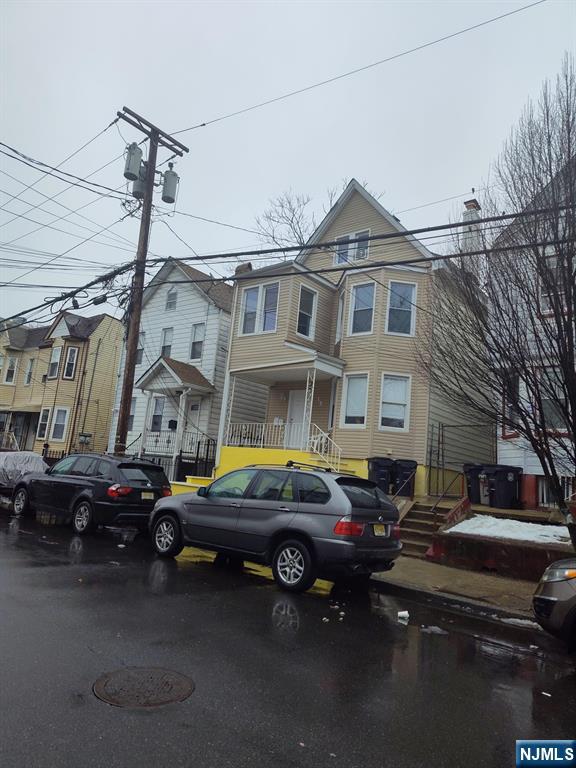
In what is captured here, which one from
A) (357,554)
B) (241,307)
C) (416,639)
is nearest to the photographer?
(416,639)

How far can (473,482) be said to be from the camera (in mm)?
14047

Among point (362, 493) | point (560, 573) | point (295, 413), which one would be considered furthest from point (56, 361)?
point (560, 573)

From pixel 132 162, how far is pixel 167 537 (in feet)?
34.4

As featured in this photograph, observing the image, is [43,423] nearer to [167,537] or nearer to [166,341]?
[166,341]

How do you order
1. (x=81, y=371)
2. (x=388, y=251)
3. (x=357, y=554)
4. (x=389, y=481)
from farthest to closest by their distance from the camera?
(x=81, y=371) < (x=388, y=251) < (x=389, y=481) < (x=357, y=554)

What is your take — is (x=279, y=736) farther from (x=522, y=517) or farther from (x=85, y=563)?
(x=522, y=517)

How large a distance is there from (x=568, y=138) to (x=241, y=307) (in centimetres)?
1339

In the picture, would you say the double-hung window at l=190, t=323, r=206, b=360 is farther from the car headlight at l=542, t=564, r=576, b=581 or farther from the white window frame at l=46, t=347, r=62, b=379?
the car headlight at l=542, t=564, r=576, b=581

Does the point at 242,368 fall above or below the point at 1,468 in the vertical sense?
above

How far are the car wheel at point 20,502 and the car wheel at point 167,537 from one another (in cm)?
569

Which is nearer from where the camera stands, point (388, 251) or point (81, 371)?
point (388, 251)

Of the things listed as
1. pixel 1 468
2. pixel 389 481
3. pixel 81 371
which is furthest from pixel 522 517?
pixel 81 371

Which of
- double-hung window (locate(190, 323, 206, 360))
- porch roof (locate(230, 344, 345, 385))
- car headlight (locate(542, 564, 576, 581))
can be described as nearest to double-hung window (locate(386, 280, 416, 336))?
porch roof (locate(230, 344, 345, 385))

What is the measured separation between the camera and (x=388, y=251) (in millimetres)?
18328
